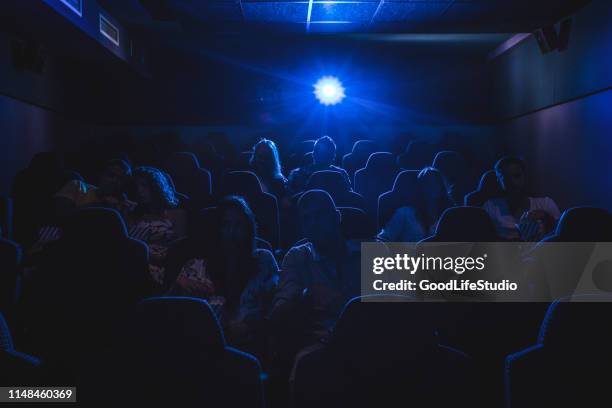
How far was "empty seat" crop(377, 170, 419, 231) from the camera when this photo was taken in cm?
420

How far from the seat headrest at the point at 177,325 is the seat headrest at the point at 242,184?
9.29ft

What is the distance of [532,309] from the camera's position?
319 centimetres

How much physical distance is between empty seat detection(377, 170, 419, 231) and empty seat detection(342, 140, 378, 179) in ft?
9.82

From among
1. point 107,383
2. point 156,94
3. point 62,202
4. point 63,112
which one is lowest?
point 107,383

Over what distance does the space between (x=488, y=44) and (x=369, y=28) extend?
3.46m

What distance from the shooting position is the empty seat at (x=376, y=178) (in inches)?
228

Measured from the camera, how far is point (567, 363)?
183 cm

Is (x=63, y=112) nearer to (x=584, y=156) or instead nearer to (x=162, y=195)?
(x=162, y=195)

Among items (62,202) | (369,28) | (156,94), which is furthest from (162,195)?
(156,94)

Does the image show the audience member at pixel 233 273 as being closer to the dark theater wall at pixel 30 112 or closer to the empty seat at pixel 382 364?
the empty seat at pixel 382 364

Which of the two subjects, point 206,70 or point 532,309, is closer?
point 532,309

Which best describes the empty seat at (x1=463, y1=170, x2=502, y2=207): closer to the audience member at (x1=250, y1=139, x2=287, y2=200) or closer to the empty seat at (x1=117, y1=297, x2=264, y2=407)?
the audience member at (x1=250, y1=139, x2=287, y2=200)

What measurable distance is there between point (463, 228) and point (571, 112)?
3923 mm

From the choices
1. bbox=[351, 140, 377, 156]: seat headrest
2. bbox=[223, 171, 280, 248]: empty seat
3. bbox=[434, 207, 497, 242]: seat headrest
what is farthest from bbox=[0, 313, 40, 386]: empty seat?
bbox=[351, 140, 377, 156]: seat headrest
